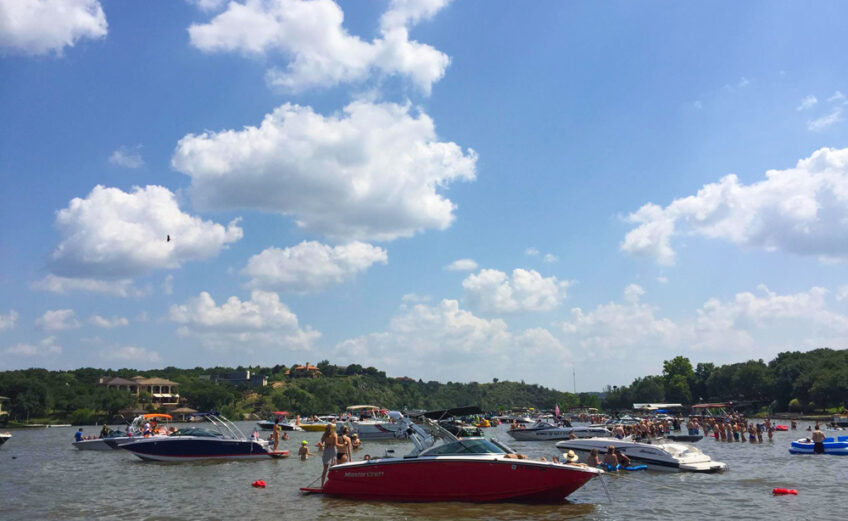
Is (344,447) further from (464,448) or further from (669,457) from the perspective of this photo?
(669,457)

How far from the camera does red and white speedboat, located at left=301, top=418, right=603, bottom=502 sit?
683 inches

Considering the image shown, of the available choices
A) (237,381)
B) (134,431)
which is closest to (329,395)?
(237,381)

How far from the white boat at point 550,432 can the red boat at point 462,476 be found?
2982 cm

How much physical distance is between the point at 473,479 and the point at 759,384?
11068cm

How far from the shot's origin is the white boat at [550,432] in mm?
46094

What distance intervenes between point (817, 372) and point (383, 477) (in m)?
96.3

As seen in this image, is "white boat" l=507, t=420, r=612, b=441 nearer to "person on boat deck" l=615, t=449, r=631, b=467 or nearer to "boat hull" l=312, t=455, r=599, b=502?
"person on boat deck" l=615, t=449, r=631, b=467

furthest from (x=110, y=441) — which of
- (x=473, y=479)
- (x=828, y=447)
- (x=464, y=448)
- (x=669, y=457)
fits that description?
(x=828, y=447)

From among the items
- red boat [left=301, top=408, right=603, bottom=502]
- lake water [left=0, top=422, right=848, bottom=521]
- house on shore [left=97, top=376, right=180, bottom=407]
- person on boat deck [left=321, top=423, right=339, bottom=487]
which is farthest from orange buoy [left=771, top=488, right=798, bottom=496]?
house on shore [left=97, top=376, right=180, bottom=407]

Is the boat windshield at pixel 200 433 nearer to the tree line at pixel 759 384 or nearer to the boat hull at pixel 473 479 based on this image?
the boat hull at pixel 473 479

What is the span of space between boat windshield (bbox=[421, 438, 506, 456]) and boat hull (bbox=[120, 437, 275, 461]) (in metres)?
15.6

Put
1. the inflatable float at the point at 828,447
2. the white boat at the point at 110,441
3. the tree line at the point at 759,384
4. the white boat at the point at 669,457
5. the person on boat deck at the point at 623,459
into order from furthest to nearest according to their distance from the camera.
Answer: the tree line at the point at 759,384 → the white boat at the point at 110,441 → the inflatable float at the point at 828,447 → the person on boat deck at the point at 623,459 → the white boat at the point at 669,457

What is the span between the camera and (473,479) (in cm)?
1752

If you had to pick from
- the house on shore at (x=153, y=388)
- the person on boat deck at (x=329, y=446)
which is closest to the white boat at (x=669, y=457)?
the person on boat deck at (x=329, y=446)
